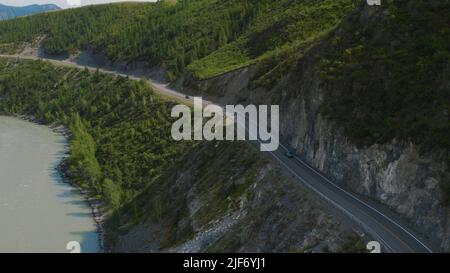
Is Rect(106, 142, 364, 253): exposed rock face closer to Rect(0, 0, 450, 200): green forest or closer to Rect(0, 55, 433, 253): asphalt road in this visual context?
Rect(0, 55, 433, 253): asphalt road

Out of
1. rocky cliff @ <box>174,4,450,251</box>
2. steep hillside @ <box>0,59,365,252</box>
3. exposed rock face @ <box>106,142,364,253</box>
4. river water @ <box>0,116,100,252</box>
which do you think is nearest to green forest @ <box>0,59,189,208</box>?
steep hillside @ <box>0,59,365,252</box>

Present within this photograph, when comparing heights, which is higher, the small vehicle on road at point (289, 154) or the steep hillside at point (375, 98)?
the steep hillside at point (375, 98)

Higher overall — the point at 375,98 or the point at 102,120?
the point at 375,98

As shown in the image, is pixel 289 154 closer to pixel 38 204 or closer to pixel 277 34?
pixel 38 204

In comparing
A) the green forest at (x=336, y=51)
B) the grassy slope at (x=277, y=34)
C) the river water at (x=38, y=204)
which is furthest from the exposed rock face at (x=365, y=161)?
the river water at (x=38, y=204)

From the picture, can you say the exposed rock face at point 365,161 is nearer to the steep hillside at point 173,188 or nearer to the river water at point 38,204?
the steep hillside at point 173,188

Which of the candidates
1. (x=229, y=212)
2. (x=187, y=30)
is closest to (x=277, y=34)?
(x=187, y=30)
